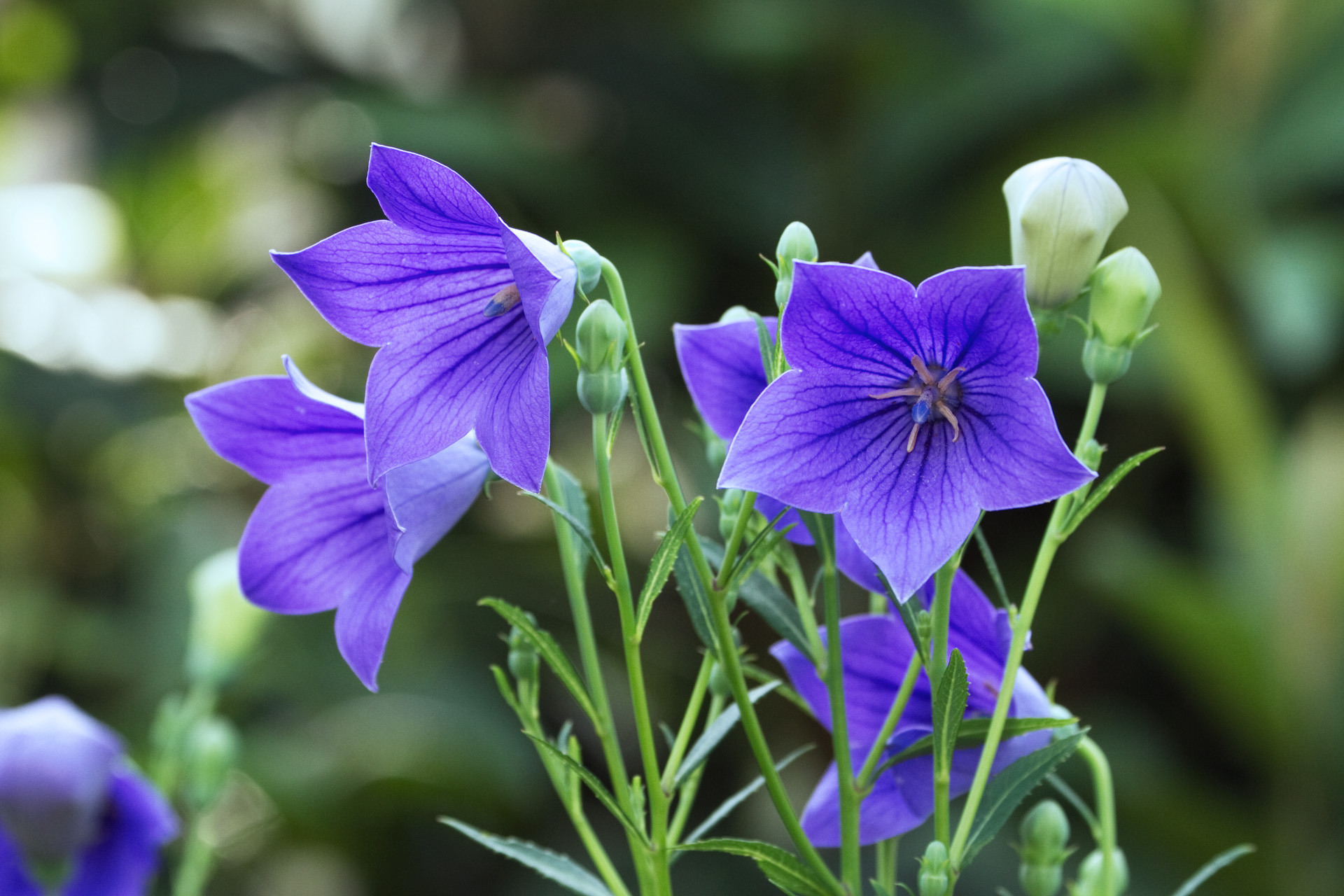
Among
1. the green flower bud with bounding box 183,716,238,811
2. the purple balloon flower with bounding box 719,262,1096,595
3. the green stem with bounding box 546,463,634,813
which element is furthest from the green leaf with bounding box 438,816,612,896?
the green flower bud with bounding box 183,716,238,811

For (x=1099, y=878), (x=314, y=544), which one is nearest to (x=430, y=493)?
(x=314, y=544)

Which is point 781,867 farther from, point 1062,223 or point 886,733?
point 1062,223

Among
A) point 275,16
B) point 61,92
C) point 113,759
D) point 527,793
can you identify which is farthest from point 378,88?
point 113,759

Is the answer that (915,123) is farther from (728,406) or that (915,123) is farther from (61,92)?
(728,406)

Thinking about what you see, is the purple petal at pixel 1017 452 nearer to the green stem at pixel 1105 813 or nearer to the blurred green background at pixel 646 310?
the green stem at pixel 1105 813

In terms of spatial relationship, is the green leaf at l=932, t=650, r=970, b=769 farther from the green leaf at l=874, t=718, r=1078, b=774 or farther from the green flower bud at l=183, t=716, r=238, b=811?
the green flower bud at l=183, t=716, r=238, b=811

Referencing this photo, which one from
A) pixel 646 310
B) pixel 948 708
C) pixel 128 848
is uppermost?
pixel 646 310
